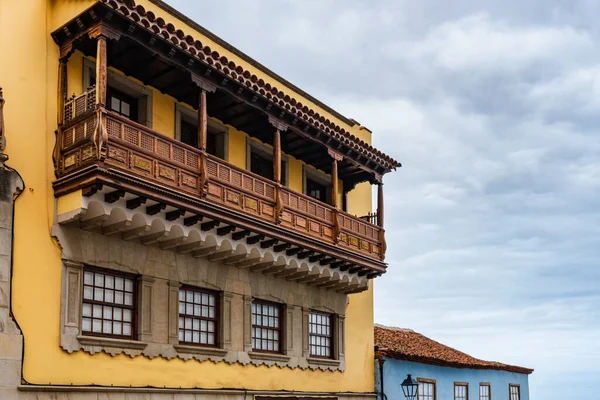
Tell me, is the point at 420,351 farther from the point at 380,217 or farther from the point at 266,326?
the point at 266,326

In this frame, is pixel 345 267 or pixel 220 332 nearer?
pixel 220 332

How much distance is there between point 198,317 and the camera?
16812mm

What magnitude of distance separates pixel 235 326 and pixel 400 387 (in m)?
8.31

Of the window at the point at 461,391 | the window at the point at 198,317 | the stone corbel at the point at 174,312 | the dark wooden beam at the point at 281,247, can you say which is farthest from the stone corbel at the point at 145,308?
the window at the point at 461,391

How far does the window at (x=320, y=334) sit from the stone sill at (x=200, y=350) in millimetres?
3892

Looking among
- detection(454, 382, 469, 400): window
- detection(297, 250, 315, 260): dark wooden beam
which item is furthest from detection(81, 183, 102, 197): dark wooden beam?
detection(454, 382, 469, 400): window

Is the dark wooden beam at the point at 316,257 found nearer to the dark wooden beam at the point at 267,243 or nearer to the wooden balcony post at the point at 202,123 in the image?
the dark wooden beam at the point at 267,243

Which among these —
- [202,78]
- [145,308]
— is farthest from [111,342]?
[202,78]

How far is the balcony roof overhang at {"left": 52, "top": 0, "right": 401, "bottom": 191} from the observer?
14016mm

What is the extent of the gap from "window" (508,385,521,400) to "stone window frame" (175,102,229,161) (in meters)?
18.9

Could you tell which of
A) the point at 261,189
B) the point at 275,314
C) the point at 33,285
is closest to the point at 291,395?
the point at 275,314

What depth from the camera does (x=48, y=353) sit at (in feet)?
→ 43.8

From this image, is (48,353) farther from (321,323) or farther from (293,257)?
(321,323)

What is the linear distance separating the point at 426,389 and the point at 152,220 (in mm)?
14172
